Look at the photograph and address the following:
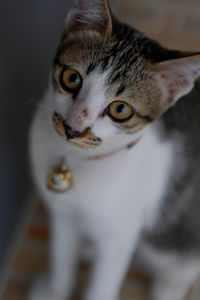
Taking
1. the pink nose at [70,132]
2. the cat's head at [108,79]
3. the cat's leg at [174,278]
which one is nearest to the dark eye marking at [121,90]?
the cat's head at [108,79]

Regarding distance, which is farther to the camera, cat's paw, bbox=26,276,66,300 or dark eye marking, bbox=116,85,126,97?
cat's paw, bbox=26,276,66,300

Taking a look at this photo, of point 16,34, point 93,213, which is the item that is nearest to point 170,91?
point 93,213

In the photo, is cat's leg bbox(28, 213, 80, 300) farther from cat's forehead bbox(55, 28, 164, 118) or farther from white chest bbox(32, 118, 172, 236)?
cat's forehead bbox(55, 28, 164, 118)

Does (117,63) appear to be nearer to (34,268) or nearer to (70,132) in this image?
(70,132)

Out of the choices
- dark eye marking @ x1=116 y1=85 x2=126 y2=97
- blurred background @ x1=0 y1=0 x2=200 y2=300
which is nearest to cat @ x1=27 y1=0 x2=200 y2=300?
dark eye marking @ x1=116 y1=85 x2=126 y2=97

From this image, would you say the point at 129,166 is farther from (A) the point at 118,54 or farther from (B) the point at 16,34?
(B) the point at 16,34

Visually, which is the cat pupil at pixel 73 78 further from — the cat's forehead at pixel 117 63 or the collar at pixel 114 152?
the collar at pixel 114 152

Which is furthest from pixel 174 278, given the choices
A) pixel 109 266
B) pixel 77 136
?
pixel 77 136
